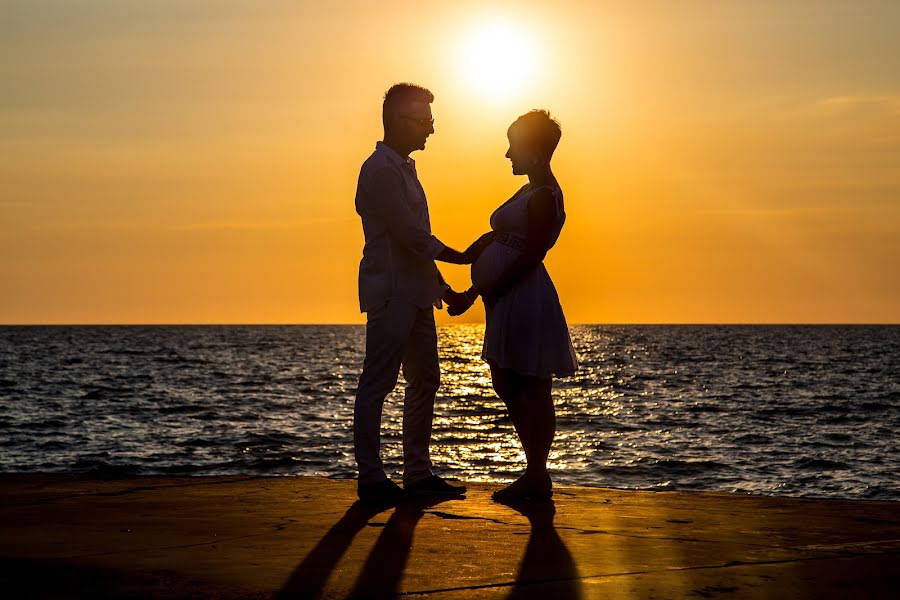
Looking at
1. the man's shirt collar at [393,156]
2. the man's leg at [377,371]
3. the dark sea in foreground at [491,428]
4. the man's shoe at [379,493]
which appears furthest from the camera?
the dark sea in foreground at [491,428]

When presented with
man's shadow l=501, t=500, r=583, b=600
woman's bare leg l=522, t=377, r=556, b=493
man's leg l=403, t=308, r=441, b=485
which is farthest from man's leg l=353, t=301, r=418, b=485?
man's shadow l=501, t=500, r=583, b=600

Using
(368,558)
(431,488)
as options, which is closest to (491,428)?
(431,488)

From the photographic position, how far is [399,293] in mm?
5445

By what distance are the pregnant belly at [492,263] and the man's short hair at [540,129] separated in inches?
20.2

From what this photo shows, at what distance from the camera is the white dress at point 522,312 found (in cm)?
551

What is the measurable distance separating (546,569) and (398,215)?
88.1 inches

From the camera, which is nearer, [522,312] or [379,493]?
[379,493]

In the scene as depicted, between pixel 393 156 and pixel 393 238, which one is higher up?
pixel 393 156

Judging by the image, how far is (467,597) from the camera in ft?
10.6

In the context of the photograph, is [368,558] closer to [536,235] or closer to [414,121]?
[536,235]

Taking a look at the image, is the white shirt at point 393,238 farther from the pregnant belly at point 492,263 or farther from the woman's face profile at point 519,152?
the woman's face profile at point 519,152

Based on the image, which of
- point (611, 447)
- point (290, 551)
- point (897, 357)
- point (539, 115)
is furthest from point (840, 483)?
point (897, 357)

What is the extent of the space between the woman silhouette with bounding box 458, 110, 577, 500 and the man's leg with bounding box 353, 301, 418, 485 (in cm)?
45

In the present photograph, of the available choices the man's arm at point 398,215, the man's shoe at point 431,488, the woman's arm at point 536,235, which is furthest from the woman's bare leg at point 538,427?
the man's arm at point 398,215
